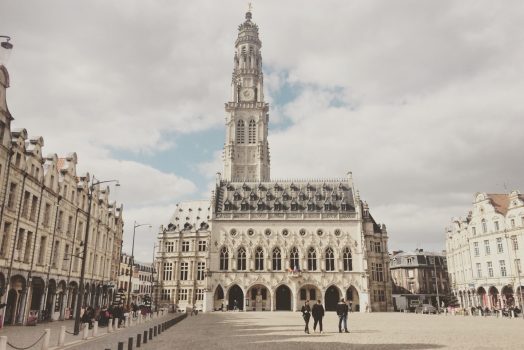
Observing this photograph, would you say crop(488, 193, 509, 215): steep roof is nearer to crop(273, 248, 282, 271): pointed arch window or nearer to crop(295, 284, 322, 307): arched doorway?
crop(295, 284, 322, 307): arched doorway

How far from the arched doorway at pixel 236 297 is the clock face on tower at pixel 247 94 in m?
47.0

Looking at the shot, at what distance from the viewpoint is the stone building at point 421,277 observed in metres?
91.8

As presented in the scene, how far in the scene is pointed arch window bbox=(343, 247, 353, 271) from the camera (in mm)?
63406

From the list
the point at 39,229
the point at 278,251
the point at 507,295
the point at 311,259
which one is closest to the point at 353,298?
the point at 311,259

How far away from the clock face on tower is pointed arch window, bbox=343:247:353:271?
4562 cm

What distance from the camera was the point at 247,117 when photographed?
303 ft

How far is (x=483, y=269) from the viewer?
60.6 meters

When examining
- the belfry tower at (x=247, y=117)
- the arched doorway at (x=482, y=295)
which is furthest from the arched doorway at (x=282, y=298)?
the arched doorway at (x=482, y=295)

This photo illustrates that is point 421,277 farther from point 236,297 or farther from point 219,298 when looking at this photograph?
point 219,298

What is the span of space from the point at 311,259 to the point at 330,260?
2.99m

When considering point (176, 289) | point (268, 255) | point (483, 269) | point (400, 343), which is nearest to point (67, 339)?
point (400, 343)

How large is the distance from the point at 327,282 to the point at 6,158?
4754cm

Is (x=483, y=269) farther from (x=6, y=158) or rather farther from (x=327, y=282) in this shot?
(x=6, y=158)

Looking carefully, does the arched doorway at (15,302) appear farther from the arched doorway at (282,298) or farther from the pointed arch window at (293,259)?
the pointed arch window at (293,259)
